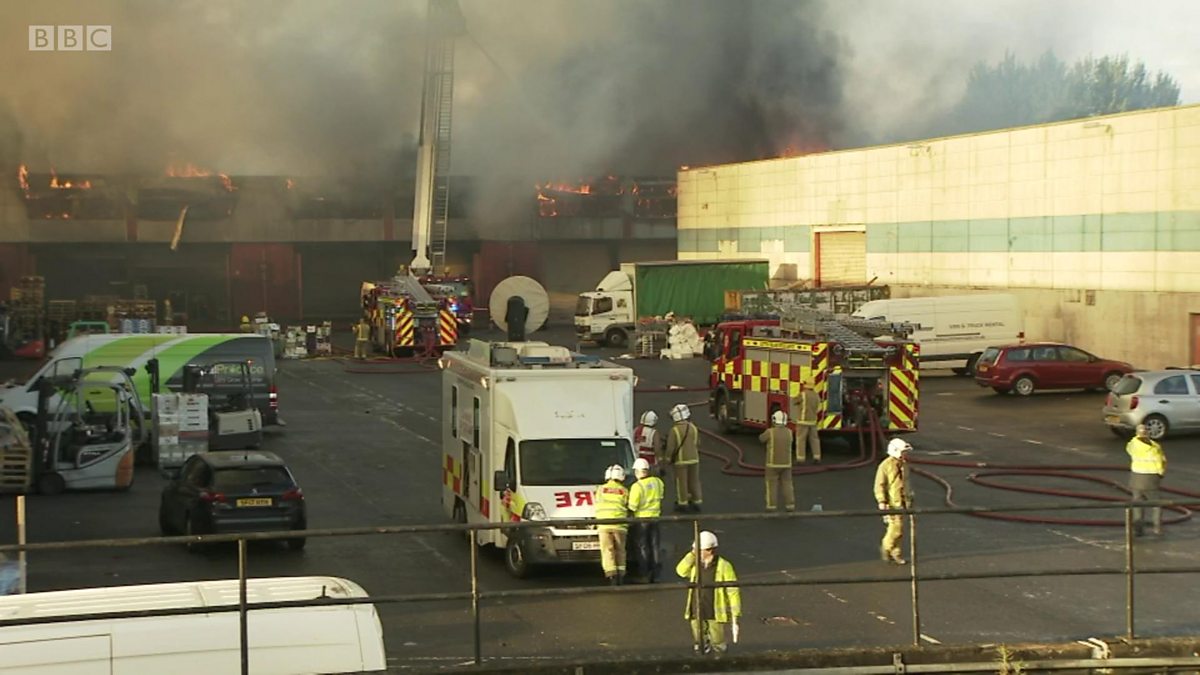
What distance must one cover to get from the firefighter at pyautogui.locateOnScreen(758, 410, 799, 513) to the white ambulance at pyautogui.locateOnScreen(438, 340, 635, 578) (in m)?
3.07

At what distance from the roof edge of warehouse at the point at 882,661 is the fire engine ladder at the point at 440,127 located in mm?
46439

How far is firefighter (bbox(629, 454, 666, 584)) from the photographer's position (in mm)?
15180

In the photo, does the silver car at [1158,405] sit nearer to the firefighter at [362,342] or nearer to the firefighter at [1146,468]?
the firefighter at [1146,468]

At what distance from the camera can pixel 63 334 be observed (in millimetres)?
50438

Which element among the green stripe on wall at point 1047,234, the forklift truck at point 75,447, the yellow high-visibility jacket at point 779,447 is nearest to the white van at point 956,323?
the green stripe on wall at point 1047,234

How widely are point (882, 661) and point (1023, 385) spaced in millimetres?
25462

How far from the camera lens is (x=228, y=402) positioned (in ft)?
96.5

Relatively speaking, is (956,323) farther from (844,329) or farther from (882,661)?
(882,661)

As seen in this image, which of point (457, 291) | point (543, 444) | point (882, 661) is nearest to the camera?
point (882, 661)

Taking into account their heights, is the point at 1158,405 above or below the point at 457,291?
below

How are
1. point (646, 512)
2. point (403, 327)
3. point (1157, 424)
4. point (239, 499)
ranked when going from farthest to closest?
1. point (403, 327)
2. point (1157, 424)
3. point (239, 499)
4. point (646, 512)

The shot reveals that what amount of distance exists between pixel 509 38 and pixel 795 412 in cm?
4135

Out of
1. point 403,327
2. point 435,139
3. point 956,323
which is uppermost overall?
point 435,139

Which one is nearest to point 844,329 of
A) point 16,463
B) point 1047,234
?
point 16,463
